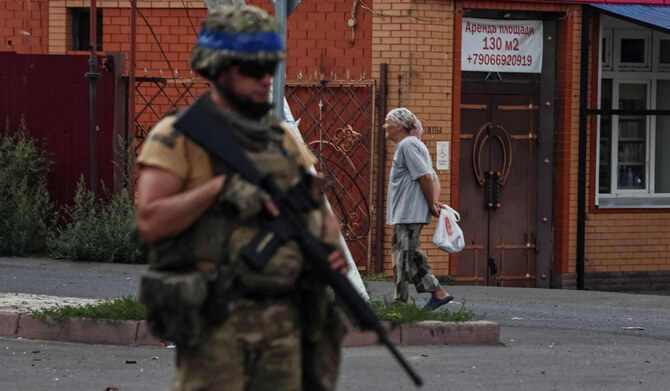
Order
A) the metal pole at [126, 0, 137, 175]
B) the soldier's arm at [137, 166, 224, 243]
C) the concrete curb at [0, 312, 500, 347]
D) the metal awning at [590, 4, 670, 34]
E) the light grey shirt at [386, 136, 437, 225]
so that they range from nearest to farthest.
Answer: the soldier's arm at [137, 166, 224, 243] < the concrete curb at [0, 312, 500, 347] < the light grey shirt at [386, 136, 437, 225] < the metal awning at [590, 4, 670, 34] < the metal pole at [126, 0, 137, 175]

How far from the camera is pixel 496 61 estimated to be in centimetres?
1460

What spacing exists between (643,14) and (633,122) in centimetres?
160

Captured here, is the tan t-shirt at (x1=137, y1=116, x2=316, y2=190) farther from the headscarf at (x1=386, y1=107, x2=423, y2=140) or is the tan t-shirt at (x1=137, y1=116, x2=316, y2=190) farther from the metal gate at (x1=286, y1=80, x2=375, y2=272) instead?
the metal gate at (x1=286, y1=80, x2=375, y2=272)

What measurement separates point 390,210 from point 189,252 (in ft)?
21.1

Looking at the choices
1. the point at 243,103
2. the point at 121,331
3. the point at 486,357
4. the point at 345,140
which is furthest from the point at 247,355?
the point at 345,140

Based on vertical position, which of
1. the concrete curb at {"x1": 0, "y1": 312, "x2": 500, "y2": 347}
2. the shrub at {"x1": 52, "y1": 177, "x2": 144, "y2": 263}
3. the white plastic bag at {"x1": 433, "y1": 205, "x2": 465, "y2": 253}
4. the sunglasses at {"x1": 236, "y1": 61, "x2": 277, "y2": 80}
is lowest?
the concrete curb at {"x1": 0, "y1": 312, "x2": 500, "y2": 347}

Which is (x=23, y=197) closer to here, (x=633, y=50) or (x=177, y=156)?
(x=633, y=50)

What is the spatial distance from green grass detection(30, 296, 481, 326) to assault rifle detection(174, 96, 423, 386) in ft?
17.1

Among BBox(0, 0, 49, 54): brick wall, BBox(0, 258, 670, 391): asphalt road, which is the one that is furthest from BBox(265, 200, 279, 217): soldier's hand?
BBox(0, 0, 49, 54): brick wall

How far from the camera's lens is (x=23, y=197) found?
14586mm

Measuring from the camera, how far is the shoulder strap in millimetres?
3926

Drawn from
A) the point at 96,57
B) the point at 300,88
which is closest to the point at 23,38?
the point at 96,57

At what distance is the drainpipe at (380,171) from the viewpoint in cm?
1418

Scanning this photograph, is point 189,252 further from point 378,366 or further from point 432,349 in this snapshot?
point 432,349
